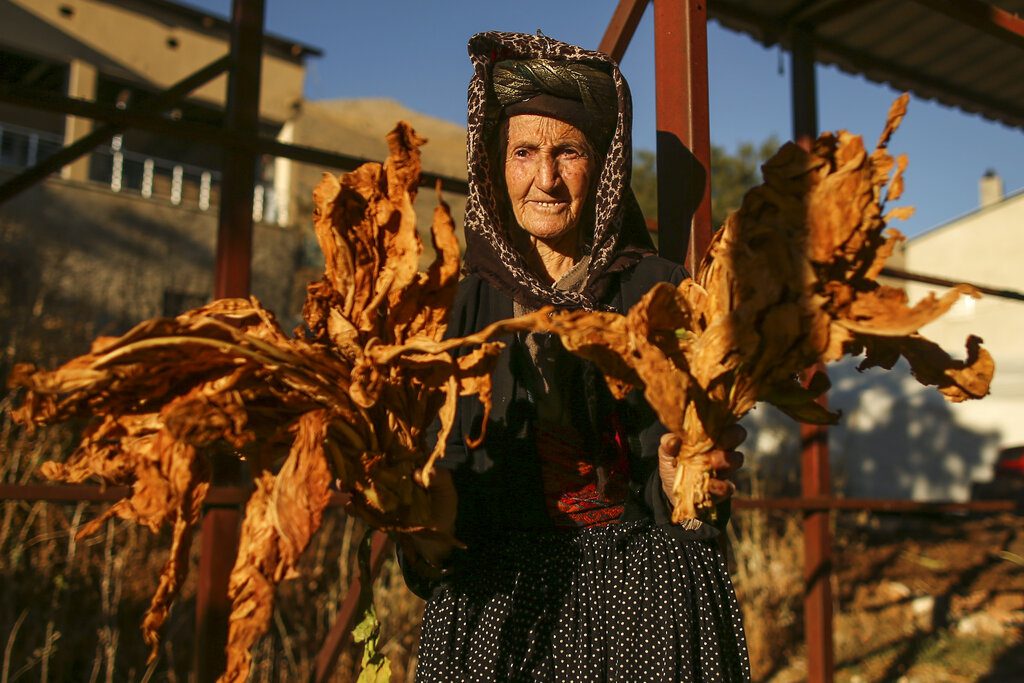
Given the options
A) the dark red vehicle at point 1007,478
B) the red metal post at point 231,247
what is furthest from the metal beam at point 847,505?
the dark red vehicle at point 1007,478

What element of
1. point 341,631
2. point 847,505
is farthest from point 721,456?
point 847,505

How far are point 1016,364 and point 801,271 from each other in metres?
10.5

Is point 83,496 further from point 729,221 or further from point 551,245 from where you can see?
point 729,221

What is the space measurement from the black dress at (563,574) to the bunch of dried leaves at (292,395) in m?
0.29

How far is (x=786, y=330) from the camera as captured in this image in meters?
0.93

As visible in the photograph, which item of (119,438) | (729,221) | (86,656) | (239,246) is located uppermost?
(239,246)

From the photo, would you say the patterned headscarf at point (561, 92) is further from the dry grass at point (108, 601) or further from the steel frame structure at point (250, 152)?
the dry grass at point (108, 601)

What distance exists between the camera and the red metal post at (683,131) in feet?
5.10

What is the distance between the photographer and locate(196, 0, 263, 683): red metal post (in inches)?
74.9

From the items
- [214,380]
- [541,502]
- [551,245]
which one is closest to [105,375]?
[214,380]

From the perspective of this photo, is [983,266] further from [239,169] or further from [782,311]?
[782,311]

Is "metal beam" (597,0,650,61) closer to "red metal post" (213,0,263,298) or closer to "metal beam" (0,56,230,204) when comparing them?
"red metal post" (213,0,263,298)

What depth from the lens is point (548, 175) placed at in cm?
142

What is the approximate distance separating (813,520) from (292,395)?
2886 millimetres
